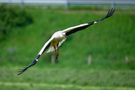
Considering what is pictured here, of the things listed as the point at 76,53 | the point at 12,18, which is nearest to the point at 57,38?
the point at 76,53

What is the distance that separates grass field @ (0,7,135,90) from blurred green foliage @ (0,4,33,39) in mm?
308

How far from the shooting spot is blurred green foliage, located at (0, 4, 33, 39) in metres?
28.9

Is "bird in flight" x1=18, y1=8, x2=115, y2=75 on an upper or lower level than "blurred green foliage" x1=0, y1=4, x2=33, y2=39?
upper

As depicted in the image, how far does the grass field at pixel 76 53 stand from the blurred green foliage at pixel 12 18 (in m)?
0.31

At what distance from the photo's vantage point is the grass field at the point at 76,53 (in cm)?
1909

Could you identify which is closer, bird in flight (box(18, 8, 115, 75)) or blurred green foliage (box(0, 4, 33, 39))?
bird in flight (box(18, 8, 115, 75))

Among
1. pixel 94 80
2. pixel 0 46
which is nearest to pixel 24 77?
pixel 94 80

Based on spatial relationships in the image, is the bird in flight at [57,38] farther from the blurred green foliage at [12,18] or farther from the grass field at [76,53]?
the blurred green foliage at [12,18]

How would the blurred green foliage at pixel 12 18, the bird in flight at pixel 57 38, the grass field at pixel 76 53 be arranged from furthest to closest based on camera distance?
the blurred green foliage at pixel 12 18
the grass field at pixel 76 53
the bird in flight at pixel 57 38

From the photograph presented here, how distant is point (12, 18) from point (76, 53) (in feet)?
16.7

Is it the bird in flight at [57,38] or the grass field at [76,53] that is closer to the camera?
the bird in flight at [57,38]

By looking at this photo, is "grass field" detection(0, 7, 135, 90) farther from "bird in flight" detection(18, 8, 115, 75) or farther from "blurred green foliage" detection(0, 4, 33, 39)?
"bird in flight" detection(18, 8, 115, 75)

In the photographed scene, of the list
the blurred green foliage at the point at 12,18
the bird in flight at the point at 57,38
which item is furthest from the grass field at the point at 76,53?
the bird in flight at the point at 57,38

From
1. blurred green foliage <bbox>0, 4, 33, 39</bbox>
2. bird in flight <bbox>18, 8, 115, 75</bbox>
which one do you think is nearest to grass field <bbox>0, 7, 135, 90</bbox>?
blurred green foliage <bbox>0, 4, 33, 39</bbox>
